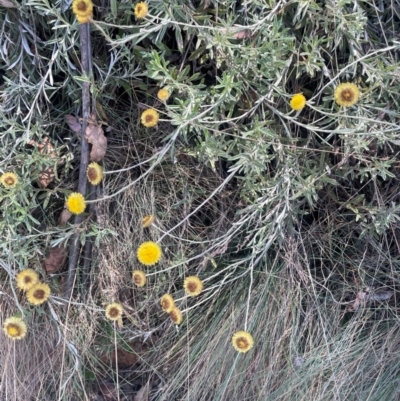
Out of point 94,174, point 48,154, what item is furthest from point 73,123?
point 94,174

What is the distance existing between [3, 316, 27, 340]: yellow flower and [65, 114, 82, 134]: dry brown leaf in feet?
1.73

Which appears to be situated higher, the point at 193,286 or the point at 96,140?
the point at 96,140

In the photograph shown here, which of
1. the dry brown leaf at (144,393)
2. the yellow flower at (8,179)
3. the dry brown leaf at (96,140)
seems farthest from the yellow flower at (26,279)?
the dry brown leaf at (144,393)

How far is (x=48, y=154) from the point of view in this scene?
4.75 ft

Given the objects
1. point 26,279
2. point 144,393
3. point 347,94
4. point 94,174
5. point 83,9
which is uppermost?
point 83,9

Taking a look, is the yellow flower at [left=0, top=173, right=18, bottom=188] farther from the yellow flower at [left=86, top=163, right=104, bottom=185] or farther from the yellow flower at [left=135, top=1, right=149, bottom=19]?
the yellow flower at [left=135, top=1, right=149, bottom=19]

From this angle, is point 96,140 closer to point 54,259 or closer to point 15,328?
point 54,259

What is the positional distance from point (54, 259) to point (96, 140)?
38 centimetres

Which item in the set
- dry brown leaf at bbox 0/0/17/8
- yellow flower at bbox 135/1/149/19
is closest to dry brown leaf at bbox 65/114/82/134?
dry brown leaf at bbox 0/0/17/8

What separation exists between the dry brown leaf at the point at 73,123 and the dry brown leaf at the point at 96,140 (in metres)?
0.07

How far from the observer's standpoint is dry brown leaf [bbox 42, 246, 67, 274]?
1.52 metres

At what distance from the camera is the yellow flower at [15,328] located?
1386mm

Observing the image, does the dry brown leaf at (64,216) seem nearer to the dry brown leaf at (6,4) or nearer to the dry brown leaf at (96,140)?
the dry brown leaf at (96,140)

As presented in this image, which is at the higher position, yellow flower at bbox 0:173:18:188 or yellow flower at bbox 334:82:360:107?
yellow flower at bbox 334:82:360:107
